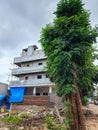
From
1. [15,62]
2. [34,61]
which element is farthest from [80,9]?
[15,62]

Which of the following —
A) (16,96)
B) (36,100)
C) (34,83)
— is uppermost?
(34,83)

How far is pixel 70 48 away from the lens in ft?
32.0

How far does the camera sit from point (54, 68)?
380 inches

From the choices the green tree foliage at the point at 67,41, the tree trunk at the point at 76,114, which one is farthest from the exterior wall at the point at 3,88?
the tree trunk at the point at 76,114

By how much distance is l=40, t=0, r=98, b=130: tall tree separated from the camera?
8.88 meters

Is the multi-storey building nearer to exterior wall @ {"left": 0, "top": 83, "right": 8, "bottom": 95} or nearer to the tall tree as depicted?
exterior wall @ {"left": 0, "top": 83, "right": 8, "bottom": 95}

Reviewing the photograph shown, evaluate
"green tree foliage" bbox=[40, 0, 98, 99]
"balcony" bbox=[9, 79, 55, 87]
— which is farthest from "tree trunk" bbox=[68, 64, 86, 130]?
"balcony" bbox=[9, 79, 55, 87]

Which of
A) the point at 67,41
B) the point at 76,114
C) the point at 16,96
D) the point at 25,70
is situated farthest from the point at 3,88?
the point at 76,114

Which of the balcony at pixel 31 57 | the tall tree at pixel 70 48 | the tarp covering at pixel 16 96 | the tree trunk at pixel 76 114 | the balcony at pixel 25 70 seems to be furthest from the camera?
the balcony at pixel 31 57

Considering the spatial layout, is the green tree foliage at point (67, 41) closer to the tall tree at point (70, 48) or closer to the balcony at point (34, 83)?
the tall tree at point (70, 48)

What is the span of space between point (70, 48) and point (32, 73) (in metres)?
18.9

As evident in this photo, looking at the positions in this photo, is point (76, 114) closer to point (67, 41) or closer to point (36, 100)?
point (67, 41)

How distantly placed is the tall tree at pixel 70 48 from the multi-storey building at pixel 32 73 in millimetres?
14993

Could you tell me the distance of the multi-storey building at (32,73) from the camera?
26353 millimetres
